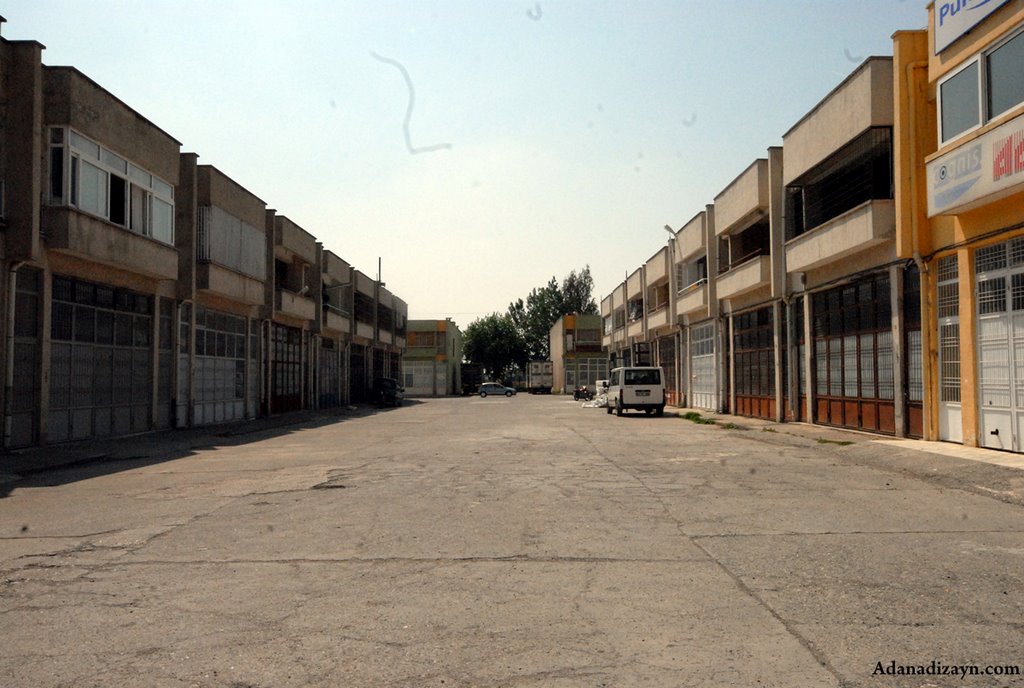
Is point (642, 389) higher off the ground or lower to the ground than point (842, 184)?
lower

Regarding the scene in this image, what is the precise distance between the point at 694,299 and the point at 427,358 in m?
50.6

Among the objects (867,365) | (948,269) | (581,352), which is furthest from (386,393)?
(948,269)

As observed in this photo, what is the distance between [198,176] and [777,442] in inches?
793

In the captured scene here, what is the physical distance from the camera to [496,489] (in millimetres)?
11547

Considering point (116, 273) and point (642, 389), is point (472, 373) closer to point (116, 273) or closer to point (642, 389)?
point (642, 389)

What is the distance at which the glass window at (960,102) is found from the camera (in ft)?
49.2

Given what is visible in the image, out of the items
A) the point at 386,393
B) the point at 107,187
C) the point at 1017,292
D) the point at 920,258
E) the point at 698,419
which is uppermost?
the point at 107,187

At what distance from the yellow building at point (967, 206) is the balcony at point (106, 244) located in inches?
727

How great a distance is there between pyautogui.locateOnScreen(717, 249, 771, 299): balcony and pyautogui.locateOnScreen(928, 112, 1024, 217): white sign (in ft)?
35.7

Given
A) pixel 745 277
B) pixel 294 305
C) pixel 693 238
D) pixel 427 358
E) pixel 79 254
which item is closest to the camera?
pixel 79 254

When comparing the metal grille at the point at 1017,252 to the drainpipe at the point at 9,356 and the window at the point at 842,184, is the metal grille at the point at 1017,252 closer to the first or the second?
the window at the point at 842,184

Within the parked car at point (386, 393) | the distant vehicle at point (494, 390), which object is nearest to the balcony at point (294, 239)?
the parked car at point (386, 393)

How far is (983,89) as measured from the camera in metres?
14.6

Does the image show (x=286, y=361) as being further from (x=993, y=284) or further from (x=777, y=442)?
(x=993, y=284)
